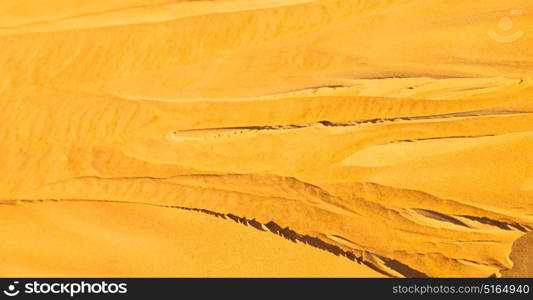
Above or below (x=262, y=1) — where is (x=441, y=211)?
below

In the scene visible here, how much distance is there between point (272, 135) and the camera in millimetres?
3471

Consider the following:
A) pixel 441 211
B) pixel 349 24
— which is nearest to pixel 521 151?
pixel 441 211

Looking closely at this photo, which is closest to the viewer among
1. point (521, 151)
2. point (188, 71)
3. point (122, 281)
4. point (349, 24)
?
point (122, 281)

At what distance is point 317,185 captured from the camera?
3.27 m

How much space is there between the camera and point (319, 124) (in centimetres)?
350

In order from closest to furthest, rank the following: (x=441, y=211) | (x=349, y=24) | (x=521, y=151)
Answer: (x=441, y=211) < (x=521, y=151) < (x=349, y=24)

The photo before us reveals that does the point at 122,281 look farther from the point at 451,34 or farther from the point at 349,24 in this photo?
the point at 451,34

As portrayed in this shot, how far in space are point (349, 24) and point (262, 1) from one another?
30.5 inches

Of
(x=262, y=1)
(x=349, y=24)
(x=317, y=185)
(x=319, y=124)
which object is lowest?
(x=317, y=185)

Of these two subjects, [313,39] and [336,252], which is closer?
[336,252]

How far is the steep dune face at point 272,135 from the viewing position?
298 cm

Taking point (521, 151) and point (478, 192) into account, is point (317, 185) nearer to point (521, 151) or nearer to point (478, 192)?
point (478, 192)

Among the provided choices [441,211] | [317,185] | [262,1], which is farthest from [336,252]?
[262,1]

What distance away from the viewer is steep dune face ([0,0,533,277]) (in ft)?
9.78
